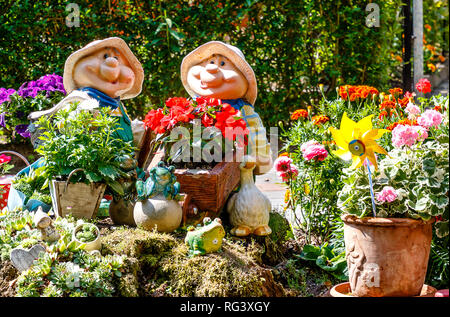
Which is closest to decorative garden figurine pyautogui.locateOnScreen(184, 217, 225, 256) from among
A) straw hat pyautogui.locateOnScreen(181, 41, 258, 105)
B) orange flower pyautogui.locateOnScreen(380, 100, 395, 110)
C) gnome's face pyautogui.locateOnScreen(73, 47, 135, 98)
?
straw hat pyautogui.locateOnScreen(181, 41, 258, 105)

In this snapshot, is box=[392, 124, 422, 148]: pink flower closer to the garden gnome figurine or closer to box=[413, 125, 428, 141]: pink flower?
box=[413, 125, 428, 141]: pink flower

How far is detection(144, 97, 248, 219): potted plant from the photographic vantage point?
3.55 m

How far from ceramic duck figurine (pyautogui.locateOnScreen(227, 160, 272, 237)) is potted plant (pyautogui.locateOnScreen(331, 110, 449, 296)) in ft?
2.46

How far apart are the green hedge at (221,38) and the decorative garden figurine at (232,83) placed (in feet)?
6.15

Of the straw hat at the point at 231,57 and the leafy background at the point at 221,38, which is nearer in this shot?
the straw hat at the point at 231,57

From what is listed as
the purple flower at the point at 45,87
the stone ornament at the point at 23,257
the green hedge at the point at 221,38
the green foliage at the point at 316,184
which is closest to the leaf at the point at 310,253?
the green foliage at the point at 316,184

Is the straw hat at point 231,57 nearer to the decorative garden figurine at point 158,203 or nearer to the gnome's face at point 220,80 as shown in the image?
the gnome's face at point 220,80

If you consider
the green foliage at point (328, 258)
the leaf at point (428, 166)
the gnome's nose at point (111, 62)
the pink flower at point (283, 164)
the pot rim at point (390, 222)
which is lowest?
the green foliage at point (328, 258)

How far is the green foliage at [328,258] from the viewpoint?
3486mm

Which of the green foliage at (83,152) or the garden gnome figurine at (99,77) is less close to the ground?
the garden gnome figurine at (99,77)
